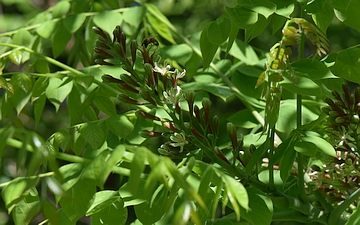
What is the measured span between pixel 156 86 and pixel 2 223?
2.24 metres

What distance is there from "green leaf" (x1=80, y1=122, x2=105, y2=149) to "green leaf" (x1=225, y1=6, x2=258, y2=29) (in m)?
0.25

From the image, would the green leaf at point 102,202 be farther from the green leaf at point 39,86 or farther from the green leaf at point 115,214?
the green leaf at point 39,86

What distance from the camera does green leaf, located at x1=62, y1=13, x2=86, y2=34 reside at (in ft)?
3.55

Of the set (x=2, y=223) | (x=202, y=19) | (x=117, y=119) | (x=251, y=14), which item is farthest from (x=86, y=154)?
(x=2, y=223)

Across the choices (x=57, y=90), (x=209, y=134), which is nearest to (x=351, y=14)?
(x=209, y=134)

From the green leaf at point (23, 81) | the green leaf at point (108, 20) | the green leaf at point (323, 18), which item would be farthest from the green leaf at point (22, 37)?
the green leaf at point (323, 18)

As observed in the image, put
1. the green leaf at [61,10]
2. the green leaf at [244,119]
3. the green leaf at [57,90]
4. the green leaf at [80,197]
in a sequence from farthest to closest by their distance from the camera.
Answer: the green leaf at [61,10], the green leaf at [244,119], the green leaf at [57,90], the green leaf at [80,197]

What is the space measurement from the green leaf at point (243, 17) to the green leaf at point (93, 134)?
25 cm

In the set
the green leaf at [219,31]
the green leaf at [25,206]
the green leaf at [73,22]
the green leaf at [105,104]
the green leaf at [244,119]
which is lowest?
the green leaf at [244,119]

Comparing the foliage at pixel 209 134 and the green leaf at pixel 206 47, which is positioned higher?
the green leaf at pixel 206 47

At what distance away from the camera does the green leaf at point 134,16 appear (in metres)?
1.08

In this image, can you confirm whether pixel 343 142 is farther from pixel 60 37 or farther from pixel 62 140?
pixel 60 37

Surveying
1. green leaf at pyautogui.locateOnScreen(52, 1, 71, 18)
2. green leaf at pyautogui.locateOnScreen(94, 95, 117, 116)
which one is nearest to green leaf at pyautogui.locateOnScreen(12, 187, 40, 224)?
green leaf at pyautogui.locateOnScreen(94, 95, 117, 116)

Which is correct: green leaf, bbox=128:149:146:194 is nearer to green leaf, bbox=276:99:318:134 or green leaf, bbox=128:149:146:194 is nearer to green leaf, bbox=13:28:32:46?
green leaf, bbox=276:99:318:134
